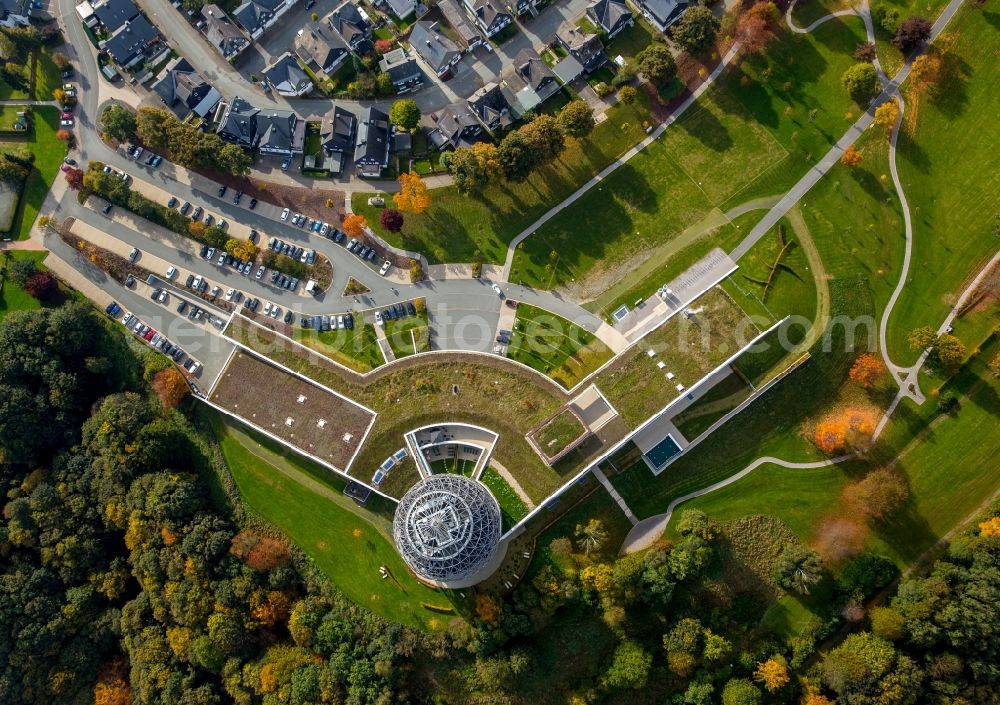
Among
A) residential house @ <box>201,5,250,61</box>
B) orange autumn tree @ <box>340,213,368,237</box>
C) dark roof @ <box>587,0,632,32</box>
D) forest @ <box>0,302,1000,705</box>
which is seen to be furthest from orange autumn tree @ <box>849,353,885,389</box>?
residential house @ <box>201,5,250,61</box>

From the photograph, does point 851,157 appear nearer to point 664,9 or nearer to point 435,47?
point 664,9

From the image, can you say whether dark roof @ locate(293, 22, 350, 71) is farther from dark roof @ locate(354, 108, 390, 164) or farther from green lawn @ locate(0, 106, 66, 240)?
green lawn @ locate(0, 106, 66, 240)

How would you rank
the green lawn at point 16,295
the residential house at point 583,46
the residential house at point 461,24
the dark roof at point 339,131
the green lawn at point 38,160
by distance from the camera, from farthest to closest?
the green lawn at point 38,160 < the green lawn at point 16,295 < the residential house at point 461,24 < the dark roof at point 339,131 < the residential house at point 583,46

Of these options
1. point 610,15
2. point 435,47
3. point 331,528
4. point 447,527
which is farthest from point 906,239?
point 331,528

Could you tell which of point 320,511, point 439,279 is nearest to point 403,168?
point 439,279

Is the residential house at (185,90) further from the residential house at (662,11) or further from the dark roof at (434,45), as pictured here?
the residential house at (662,11)

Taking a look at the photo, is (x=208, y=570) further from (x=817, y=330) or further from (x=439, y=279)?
(x=817, y=330)

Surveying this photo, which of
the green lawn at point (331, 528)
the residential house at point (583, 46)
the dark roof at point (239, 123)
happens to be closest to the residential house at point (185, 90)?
the dark roof at point (239, 123)

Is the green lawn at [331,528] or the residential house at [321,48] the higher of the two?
the residential house at [321,48]
